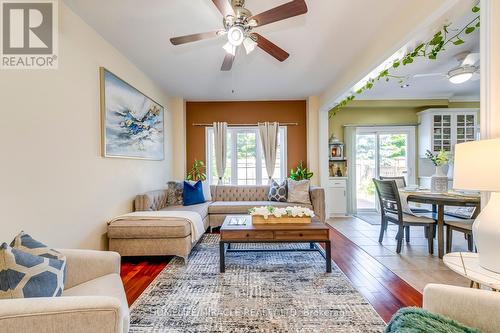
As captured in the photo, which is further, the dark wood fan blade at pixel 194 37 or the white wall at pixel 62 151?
the dark wood fan blade at pixel 194 37

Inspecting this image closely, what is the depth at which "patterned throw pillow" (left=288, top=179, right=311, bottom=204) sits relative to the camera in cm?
452

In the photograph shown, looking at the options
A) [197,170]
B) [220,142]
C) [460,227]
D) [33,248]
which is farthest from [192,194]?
[460,227]

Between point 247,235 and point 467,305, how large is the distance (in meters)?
1.89

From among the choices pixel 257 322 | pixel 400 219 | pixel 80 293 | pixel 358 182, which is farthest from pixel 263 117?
pixel 80 293

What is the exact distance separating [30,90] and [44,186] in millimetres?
778

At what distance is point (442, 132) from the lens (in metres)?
5.36

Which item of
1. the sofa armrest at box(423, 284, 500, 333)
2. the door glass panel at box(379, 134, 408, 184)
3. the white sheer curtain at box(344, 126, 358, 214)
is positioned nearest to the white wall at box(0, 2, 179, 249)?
the sofa armrest at box(423, 284, 500, 333)

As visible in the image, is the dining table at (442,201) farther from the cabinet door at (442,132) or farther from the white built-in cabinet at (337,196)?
the cabinet door at (442,132)

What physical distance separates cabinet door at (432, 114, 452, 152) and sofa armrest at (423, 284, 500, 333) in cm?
540

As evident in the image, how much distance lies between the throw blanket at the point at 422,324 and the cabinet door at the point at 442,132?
554 cm

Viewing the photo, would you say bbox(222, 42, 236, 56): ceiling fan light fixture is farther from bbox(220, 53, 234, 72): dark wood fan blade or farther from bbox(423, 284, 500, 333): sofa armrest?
bbox(423, 284, 500, 333): sofa armrest

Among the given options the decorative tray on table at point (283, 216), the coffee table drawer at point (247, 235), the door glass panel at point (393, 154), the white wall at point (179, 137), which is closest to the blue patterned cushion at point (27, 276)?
the coffee table drawer at point (247, 235)

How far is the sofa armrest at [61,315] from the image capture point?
0.91 metres

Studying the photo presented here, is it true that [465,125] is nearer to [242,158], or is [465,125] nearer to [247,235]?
[242,158]
